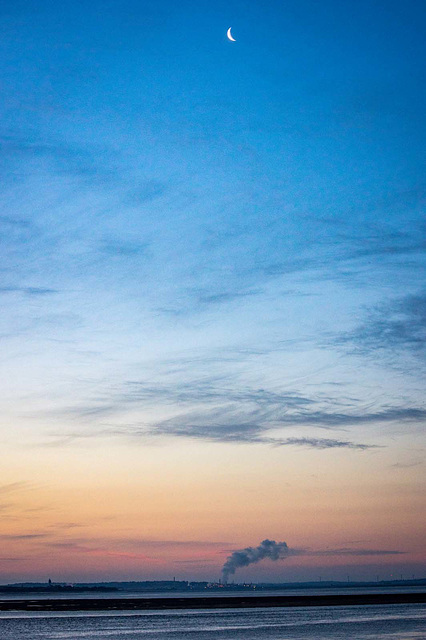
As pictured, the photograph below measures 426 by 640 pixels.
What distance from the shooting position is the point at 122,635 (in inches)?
2781

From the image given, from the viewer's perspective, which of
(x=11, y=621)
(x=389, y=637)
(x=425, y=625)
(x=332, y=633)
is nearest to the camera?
(x=389, y=637)

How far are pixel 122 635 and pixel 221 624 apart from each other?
69.1ft

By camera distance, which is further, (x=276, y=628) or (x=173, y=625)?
(x=173, y=625)

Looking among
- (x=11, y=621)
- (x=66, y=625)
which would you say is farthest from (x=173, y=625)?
(x=11, y=621)

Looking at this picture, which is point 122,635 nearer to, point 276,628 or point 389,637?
point 276,628

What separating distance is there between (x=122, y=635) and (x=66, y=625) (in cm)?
1967

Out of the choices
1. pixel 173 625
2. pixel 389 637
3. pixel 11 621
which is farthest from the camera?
pixel 11 621

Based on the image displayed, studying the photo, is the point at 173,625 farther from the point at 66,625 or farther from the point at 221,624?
the point at 66,625

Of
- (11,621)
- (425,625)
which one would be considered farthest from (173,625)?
(425,625)

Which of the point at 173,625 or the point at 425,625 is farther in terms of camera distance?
the point at 173,625

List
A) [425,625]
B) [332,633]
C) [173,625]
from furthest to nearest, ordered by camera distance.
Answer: [173,625]
[425,625]
[332,633]

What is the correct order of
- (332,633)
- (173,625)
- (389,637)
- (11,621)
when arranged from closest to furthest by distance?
(389,637)
(332,633)
(173,625)
(11,621)

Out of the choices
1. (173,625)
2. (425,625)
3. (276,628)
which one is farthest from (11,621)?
(425,625)

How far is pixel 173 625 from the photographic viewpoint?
283 ft
